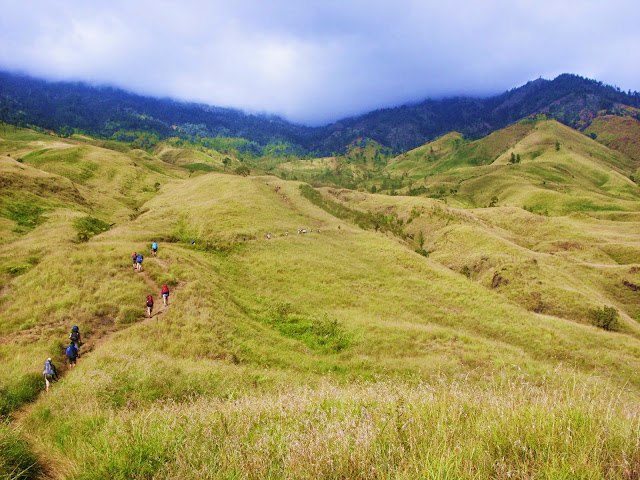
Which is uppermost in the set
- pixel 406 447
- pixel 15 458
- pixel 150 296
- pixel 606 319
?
pixel 406 447

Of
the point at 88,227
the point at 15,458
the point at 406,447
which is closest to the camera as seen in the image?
the point at 406,447

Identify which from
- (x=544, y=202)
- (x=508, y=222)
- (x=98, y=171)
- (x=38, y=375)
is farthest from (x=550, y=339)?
(x=544, y=202)

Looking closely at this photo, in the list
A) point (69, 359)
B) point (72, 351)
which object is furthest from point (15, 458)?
point (69, 359)

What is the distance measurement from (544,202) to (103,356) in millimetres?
176221

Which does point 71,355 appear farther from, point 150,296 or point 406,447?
point 406,447

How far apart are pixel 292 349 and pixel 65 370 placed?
1309 cm

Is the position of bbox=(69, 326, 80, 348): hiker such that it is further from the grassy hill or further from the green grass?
the green grass

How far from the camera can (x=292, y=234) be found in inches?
2052

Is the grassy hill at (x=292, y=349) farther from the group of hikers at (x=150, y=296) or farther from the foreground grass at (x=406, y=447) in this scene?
the group of hikers at (x=150, y=296)

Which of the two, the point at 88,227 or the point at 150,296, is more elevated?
the point at 150,296

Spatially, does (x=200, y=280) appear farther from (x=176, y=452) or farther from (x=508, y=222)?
(x=508, y=222)

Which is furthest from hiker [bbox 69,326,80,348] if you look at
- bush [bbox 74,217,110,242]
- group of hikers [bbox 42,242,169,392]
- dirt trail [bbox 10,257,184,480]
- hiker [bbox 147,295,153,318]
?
bush [bbox 74,217,110,242]

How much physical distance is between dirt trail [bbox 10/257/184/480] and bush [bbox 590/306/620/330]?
188ft

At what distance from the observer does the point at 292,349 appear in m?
22.2
